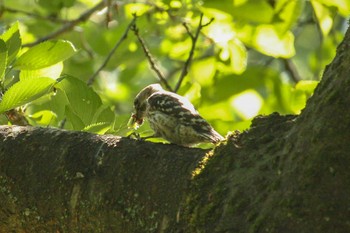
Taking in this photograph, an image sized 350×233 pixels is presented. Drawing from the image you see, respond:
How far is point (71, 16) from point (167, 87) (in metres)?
4.88

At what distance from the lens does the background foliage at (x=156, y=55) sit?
3891 mm

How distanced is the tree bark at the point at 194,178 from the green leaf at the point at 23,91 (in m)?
0.12

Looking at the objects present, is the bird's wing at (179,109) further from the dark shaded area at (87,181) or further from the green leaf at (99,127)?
the dark shaded area at (87,181)

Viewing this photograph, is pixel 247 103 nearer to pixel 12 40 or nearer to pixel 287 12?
pixel 287 12

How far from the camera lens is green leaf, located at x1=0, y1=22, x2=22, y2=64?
3.71 meters

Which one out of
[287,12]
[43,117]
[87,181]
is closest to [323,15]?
[287,12]

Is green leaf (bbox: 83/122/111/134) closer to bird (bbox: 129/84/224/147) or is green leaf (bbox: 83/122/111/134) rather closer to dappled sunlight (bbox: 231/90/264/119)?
bird (bbox: 129/84/224/147)

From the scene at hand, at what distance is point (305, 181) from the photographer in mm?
2555

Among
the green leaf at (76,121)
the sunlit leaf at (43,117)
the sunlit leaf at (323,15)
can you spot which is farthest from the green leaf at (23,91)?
the sunlit leaf at (323,15)

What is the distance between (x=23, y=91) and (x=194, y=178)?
3.22ft

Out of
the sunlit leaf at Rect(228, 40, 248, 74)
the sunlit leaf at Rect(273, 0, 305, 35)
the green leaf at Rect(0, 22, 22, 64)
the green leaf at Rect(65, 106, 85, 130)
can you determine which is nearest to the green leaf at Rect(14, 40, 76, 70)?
the green leaf at Rect(0, 22, 22, 64)

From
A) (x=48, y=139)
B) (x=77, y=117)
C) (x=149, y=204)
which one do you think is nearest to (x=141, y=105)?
(x=77, y=117)

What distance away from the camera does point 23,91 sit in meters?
3.48

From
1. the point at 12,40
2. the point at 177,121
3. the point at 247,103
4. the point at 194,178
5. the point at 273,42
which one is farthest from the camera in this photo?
the point at 247,103
